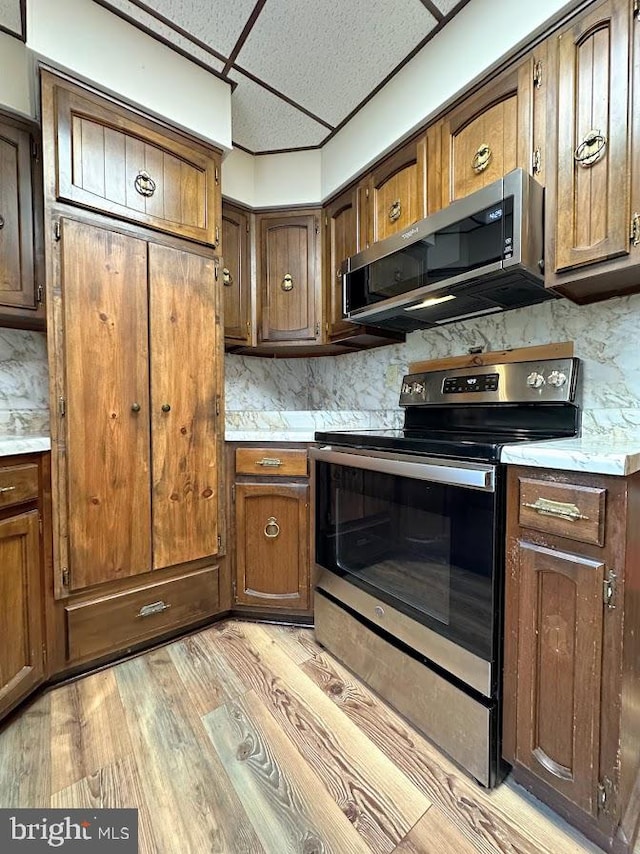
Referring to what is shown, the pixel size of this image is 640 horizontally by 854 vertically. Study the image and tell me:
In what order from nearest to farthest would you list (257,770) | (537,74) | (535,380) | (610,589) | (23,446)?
(610,589) → (257,770) → (537,74) → (23,446) → (535,380)

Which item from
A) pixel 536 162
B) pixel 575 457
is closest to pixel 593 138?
pixel 536 162

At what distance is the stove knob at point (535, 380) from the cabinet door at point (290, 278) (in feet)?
3.62

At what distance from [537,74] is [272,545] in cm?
201

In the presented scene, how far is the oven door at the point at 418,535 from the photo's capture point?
1.06 metres

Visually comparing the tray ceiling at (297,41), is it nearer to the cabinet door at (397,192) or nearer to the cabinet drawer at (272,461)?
the cabinet door at (397,192)

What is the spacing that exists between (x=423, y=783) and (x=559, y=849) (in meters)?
0.32

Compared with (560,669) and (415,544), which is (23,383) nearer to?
(415,544)

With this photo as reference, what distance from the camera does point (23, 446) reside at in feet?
4.33

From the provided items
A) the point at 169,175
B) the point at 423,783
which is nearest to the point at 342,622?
the point at 423,783

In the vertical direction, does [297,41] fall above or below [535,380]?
above

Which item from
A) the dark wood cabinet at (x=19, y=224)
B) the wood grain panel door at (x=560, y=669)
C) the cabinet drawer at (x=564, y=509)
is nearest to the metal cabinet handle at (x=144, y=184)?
the dark wood cabinet at (x=19, y=224)

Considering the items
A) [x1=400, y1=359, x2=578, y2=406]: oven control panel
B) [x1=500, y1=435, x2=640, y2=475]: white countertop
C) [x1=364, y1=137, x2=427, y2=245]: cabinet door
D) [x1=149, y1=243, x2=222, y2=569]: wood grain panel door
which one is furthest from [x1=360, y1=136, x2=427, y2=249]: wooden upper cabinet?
[x1=500, y1=435, x2=640, y2=475]: white countertop

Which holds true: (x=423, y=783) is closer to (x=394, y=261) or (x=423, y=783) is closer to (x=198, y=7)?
(x=394, y=261)

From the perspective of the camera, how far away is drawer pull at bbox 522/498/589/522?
890 mm
